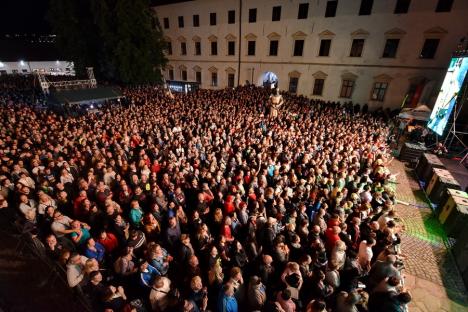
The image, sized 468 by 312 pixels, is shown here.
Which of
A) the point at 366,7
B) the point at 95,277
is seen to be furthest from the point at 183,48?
the point at 95,277

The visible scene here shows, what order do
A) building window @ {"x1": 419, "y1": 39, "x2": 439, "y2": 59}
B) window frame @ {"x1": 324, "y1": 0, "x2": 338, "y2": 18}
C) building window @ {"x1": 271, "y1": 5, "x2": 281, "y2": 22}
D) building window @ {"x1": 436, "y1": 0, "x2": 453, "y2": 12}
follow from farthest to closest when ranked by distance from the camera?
1. building window @ {"x1": 271, "y1": 5, "x2": 281, "y2": 22}
2. window frame @ {"x1": 324, "y1": 0, "x2": 338, "y2": 18}
3. building window @ {"x1": 419, "y1": 39, "x2": 439, "y2": 59}
4. building window @ {"x1": 436, "y1": 0, "x2": 453, "y2": 12}

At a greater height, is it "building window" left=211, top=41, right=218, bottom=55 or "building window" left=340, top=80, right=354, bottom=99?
"building window" left=211, top=41, right=218, bottom=55

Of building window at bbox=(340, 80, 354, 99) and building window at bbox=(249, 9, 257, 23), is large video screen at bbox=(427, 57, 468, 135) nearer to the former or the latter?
building window at bbox=(340, 80, 354, 99)

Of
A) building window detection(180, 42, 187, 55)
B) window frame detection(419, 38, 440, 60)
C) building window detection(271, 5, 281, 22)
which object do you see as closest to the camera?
window frame detection(419, 38, 440, 60)

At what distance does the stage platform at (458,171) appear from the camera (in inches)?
357

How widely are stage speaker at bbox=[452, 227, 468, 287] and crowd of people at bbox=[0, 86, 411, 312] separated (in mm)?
1447

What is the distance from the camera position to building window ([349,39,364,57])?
1954 centimetres

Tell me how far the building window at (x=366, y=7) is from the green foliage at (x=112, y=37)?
20.2 meters

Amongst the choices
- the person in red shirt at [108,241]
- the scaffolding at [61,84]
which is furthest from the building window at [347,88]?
the person in red shirt at [108,241]

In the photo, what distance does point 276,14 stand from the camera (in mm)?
22469

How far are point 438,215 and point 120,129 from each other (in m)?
12.3

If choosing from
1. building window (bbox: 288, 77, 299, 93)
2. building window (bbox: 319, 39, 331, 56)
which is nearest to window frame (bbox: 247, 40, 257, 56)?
building window (bbox: 288, 77, 299, 93)

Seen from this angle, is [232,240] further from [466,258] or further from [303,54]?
[303,54]

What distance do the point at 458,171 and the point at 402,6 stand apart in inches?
558
